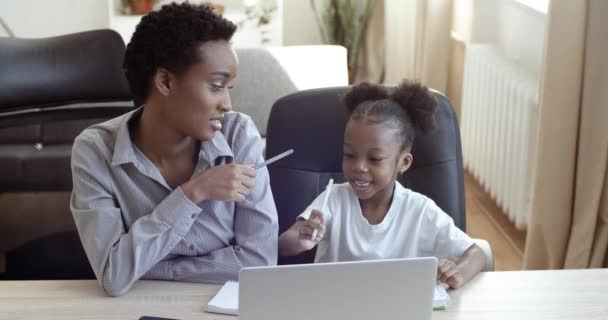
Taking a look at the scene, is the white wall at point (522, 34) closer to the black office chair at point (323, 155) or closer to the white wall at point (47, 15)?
the black office chair at point (323, 155)

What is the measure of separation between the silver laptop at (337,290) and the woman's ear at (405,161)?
62 centimetres

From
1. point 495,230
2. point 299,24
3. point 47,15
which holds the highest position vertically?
point 47,15

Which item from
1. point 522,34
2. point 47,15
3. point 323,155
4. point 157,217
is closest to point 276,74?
point 522,34

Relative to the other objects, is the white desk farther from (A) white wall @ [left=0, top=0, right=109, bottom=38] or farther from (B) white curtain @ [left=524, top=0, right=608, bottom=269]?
(A) white wall @ [left=0, top=0, right=109, bottom=38]

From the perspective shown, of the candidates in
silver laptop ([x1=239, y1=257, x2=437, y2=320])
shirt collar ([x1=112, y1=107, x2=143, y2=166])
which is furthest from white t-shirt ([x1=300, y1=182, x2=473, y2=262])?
silver laptop ([x1=239, y1=257, x2=437, y2=320])

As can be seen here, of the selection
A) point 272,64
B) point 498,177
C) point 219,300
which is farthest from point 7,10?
point 219,300

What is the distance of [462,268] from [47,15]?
4.36m

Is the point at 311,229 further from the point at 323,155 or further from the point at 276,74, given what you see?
the point at 276,74

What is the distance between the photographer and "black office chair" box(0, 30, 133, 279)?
9.81 feet

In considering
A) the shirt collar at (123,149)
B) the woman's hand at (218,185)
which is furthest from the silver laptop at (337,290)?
the shirt collar at (123,149)

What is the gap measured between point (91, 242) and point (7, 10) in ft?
13.8

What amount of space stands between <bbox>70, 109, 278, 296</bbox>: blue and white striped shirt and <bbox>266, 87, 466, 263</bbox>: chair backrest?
0.56ft

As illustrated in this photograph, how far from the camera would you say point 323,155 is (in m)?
1.96

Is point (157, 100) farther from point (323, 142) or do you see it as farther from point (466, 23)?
point (466, 23)
